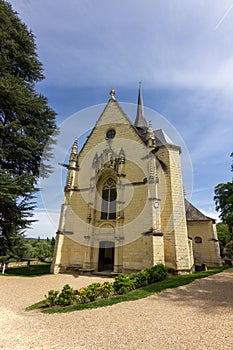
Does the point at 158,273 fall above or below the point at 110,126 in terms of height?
below

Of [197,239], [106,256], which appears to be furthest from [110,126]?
[197,239]

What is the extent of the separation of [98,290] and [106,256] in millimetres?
7956

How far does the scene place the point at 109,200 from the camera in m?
15.0

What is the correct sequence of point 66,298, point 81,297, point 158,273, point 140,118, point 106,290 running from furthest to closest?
point 140,118, point 158,273, point 106,290, point 81,297, point 66,298

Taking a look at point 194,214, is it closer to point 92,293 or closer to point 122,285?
point 122,285

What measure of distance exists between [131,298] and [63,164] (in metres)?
13.1

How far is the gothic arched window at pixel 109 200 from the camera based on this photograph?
572 inches

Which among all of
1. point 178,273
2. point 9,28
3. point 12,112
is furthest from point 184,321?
point 9,28

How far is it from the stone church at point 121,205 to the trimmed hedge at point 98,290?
2544 mm

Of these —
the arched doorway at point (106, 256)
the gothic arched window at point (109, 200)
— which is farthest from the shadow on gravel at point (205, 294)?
the gothic arched window at point (109, 200)

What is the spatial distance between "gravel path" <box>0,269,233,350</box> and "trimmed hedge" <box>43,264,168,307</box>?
2.62 ft

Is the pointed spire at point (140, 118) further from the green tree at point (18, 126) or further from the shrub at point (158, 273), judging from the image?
the shrub at point (158, 273)

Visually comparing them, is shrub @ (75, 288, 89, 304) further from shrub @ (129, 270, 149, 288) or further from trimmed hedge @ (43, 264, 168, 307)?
shrub @ (129, 270, 149, 288)

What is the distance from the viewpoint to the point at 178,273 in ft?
37.8
